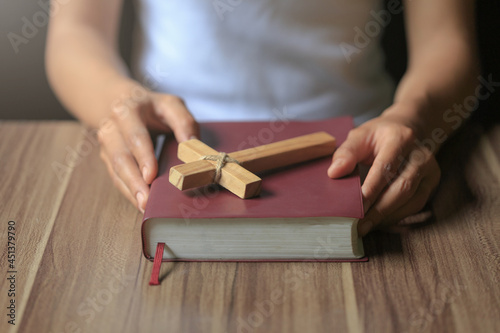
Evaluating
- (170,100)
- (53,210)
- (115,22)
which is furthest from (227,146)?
(115,22)

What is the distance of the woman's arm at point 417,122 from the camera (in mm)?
771

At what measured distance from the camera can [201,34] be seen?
1149mm

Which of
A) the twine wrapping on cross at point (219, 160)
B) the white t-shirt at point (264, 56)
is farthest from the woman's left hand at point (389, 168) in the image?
the white t-shirt at point (264, 56)

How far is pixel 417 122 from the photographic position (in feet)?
2.92

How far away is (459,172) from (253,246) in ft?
1.26

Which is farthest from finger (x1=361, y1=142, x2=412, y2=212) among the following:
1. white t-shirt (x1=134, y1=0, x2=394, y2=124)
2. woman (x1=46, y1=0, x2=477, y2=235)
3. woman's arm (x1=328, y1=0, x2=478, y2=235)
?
white t-shirt (x1=134, y1=0, x2=394, y2=124)

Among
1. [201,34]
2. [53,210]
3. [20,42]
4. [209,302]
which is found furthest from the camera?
[20,42]

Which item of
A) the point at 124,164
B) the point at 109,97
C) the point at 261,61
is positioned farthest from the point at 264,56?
the point at 124,164

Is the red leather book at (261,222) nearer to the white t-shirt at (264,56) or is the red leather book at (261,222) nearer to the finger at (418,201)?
the finger at (418,201)

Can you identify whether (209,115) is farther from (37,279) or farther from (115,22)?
(37,279)

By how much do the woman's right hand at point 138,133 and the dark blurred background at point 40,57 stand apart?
0.59 metres

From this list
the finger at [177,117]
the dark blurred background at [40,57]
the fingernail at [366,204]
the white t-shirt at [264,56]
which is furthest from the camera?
the dark blurred background at [40,57]

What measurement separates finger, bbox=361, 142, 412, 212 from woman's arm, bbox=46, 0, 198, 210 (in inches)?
10.3

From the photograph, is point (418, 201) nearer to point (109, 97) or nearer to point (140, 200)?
point (140, 200)
